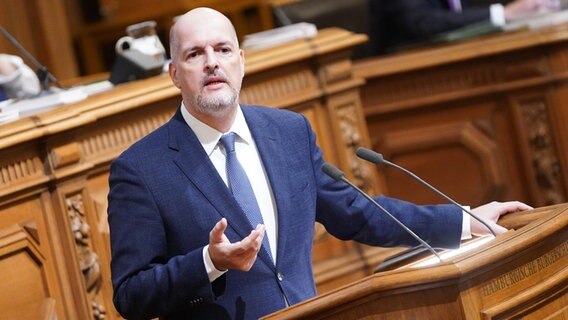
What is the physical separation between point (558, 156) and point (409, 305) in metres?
2.70

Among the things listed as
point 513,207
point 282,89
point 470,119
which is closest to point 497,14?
point 470,119

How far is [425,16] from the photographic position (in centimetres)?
568

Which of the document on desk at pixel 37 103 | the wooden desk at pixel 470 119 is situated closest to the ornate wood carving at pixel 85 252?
the document on desk at pixel 37 103

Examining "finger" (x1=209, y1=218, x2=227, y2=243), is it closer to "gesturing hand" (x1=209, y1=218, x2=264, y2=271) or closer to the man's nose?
"gesturing hand" (x1=209, y1=218, x2=264, y2=271)

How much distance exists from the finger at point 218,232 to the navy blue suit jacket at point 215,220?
138 millimetres

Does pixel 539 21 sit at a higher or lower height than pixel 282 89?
higher

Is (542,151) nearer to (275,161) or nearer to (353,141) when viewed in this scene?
(353,141)

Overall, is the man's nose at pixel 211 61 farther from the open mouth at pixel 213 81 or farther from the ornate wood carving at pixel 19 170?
the ornate wood carving at pixel 19 170

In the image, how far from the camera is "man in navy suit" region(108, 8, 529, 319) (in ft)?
9.66

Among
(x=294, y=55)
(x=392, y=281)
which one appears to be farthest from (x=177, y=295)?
(x=294, y=55)

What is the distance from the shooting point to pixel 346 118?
469cm

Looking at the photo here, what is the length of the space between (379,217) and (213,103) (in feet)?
1.78

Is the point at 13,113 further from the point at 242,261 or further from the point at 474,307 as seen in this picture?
the point at 474,307

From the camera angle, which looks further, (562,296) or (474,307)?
(562,296)
